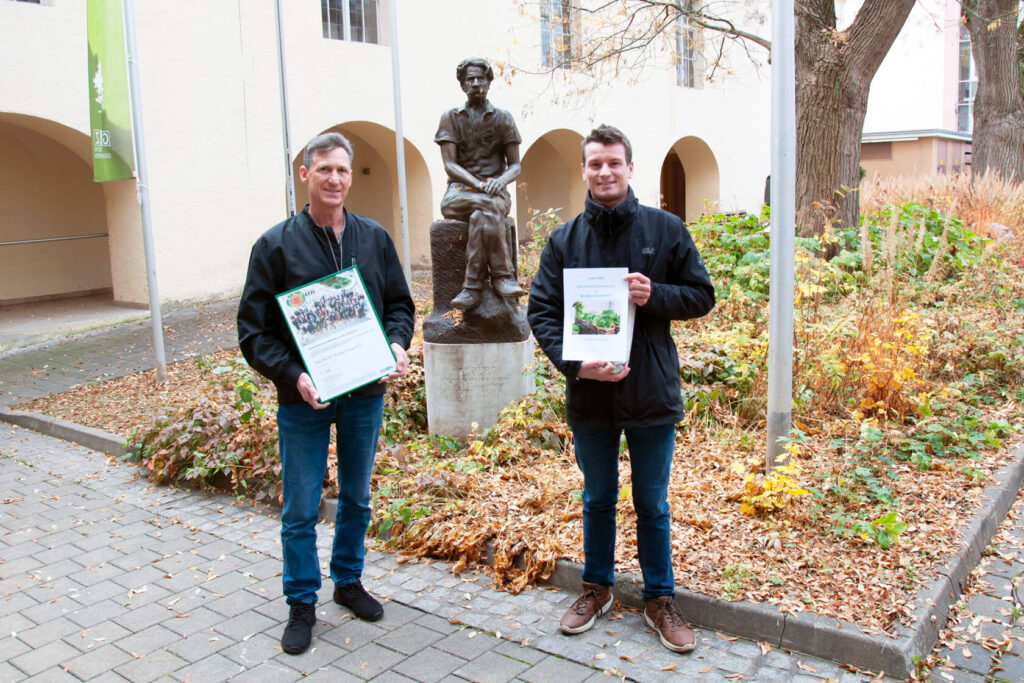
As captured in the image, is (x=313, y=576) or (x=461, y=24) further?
(x=461, y=24)

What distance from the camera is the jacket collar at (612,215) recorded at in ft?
11.3

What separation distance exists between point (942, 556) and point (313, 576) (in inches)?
111

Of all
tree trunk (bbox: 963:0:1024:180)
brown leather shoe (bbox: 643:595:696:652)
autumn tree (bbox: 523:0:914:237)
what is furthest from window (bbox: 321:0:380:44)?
brown leather shoe (bbox: 643:595:696:652)

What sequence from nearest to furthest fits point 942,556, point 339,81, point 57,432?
point 942,556
point 57,432
point 339,81

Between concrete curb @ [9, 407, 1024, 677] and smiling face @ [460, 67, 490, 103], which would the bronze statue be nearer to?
smiling face @ [460, 67, 490, 103]

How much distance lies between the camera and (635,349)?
3.46 meters

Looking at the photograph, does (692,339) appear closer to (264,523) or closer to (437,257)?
(437,257)

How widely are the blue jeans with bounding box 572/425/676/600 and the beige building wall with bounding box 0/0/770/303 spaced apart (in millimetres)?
9016

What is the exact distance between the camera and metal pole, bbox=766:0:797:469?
439cm

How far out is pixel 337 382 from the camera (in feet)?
11.7

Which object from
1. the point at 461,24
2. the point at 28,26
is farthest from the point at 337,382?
the point at 461,24

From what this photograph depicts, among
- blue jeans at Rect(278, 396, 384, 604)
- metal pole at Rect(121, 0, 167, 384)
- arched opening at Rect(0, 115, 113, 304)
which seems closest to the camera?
blue jeans at Rect(278, 396, 384, 604)

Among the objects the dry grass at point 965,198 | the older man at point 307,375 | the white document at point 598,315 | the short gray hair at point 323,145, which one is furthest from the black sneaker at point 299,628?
the dry grass at point 965,198

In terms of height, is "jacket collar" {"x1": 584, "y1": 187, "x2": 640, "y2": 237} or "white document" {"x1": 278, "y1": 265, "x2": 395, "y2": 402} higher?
"jacket collar" {"x1": 584, "y1": 187, "x2": 640, "y2": 237}
